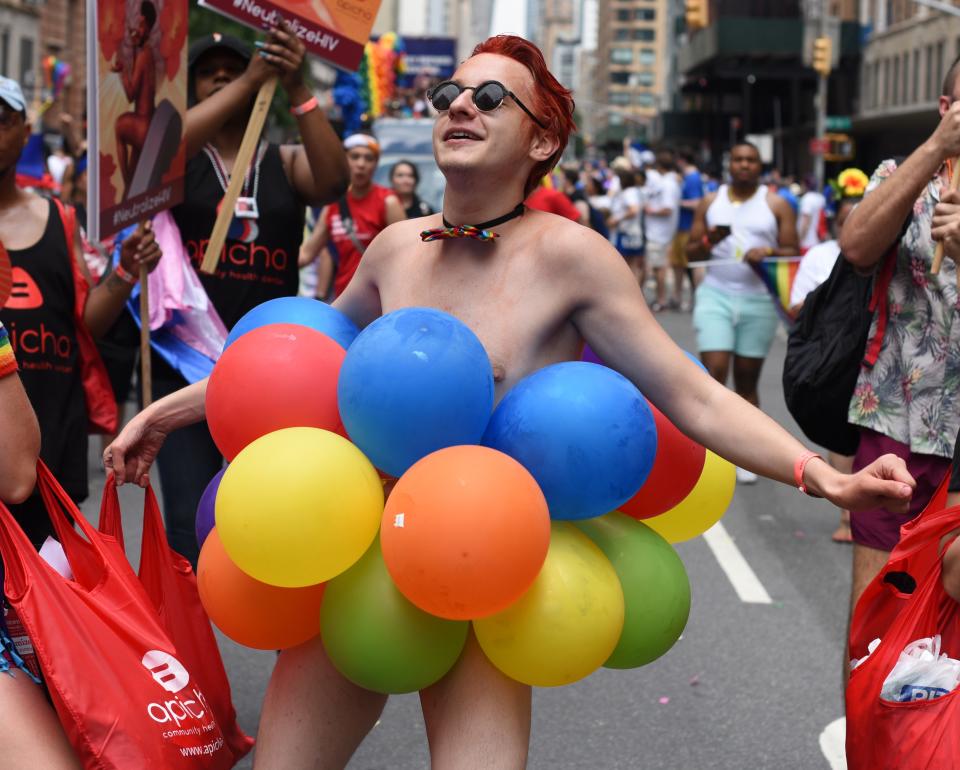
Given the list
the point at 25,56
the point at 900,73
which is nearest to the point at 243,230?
the point at 25,56

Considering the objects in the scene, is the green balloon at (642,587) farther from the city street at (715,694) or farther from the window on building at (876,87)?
the window on building at (876,87)

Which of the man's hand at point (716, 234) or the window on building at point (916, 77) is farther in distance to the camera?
the window on building at point (916, 77)

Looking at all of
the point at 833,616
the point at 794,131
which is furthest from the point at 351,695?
the point at 794,131

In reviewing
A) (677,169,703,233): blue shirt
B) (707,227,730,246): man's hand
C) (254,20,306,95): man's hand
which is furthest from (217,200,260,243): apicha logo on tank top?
(677,169,703,233): blue shirt

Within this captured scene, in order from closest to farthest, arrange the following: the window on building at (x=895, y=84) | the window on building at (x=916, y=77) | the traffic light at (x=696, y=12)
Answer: the traffic light at (x=696, y=12) < the window on building at (x=916, y=77) < the window on building at (x=895, y=84)

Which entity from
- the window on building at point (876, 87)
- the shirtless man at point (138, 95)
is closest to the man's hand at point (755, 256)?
the shirtless man at point (138, 95)

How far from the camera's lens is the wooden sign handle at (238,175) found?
14.3ft

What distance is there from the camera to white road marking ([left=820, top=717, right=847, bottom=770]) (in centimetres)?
478

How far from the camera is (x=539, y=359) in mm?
3092

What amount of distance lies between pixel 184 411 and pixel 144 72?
5.13 feet

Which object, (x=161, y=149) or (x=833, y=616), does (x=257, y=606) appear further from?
(x=833, y=616)

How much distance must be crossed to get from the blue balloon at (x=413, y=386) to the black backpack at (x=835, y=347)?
1494mm

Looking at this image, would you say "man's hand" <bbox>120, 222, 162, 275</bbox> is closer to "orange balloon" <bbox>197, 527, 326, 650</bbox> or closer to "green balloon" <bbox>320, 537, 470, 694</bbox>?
"orange balloon" <bbox>197, 527, 326, 650</bbox>

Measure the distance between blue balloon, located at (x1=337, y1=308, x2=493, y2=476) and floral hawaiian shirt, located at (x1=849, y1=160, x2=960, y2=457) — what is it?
1.52 m
